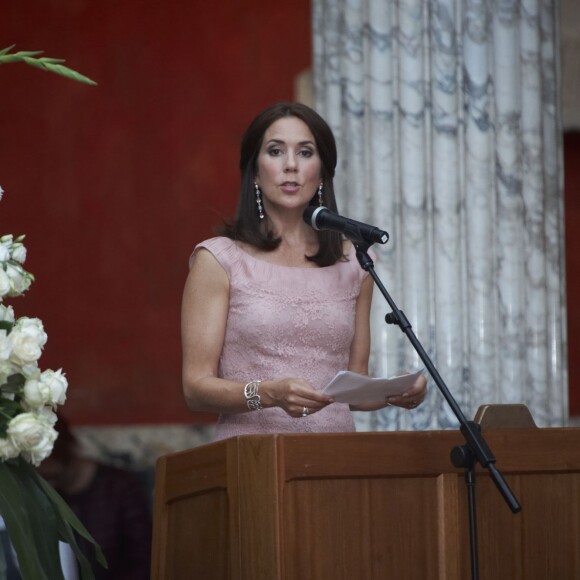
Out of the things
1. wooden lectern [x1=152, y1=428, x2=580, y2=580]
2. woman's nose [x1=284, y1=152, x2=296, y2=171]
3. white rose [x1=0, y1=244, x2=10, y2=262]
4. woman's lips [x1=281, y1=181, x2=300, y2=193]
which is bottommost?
wooden lectern [x1=152, y1=428, x2=580, y2=580]

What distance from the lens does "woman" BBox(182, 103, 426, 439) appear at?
287cm

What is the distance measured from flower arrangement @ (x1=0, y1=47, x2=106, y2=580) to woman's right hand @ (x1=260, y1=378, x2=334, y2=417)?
2.48 feet

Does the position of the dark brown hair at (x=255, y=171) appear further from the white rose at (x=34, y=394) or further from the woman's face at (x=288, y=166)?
the white rose at (x=34, y=394)

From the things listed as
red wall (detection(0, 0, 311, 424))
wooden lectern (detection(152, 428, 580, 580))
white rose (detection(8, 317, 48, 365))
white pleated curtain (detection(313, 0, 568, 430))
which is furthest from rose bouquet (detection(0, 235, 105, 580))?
red wall (detection(0, 0, 311, 424))

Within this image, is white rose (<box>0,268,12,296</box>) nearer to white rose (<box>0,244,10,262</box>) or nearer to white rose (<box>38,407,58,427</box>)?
white rose (<box>0,244,10,262</box>)

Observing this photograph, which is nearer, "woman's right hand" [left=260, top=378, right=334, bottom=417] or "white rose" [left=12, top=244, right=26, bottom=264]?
"white rose" [left=12, top=244, right=26, bottom=264]

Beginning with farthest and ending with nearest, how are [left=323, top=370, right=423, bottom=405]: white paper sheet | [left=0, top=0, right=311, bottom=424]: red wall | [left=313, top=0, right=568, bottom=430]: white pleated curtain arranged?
[left=0, top=0, right=311, bottom=424]: red wall → [left=313, top=0, right=568, bottom=430]: white pleated curtain → [left=323, top=370, right=423, bottom=405]: white paper sheet

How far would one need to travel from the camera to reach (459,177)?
432cm

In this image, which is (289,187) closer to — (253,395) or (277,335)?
(277,335)

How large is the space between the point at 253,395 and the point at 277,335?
12.2 inches

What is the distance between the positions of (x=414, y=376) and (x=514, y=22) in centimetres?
234

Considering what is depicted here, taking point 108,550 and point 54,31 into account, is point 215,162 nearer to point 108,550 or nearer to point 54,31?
point 54,31

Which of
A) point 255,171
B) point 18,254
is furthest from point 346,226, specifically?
point 18,254

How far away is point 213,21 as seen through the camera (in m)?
4.75
